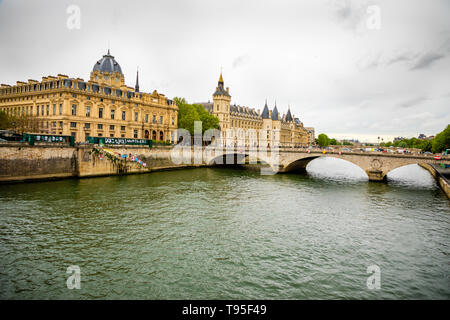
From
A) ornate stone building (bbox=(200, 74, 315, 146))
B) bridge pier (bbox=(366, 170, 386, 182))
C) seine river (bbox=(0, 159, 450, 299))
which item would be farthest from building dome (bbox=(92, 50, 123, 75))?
bridge pier (bbox=(366, 170, 386, 182))

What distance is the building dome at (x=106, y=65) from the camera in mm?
70000

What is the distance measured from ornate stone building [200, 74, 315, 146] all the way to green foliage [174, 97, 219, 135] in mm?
21815

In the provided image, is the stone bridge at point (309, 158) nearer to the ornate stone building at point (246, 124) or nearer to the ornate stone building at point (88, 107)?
the ornate stone building at point (88, 107)

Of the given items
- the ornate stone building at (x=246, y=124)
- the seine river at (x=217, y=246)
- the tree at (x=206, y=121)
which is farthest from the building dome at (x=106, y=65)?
the seine river at (x=217, y=246)

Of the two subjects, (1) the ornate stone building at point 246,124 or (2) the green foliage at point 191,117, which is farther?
(1) the ornate stone building at point 246,124

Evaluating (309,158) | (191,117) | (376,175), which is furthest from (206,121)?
(376,175)

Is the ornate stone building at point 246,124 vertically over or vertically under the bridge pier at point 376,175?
over

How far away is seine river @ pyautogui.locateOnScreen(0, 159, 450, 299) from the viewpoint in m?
11.6

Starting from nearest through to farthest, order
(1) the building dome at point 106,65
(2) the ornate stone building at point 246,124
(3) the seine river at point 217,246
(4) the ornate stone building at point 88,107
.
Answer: (3) the seine river at point 217,246
(4) the ornate stone building at point 88,107
(1) the building dome at point 106,65
(2) the ornate stone building at point 246,124

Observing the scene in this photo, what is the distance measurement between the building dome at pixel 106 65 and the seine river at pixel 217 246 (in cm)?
4957
